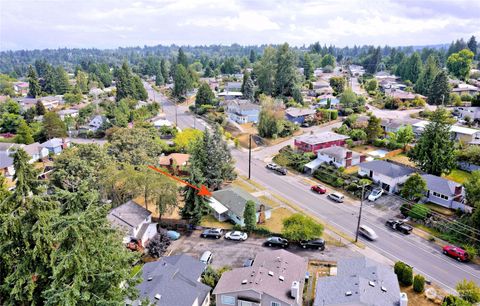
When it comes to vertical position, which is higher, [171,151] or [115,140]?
[115,140]

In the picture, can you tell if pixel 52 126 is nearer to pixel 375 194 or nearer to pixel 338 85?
pixel 375 194

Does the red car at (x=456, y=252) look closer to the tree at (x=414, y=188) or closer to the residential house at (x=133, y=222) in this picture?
the tree at (x=414, y=188)

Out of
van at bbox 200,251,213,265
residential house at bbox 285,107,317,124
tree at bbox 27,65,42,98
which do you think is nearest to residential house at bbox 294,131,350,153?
residential house at bbox 285,107,317,124

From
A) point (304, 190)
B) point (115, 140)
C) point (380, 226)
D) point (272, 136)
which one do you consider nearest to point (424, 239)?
point (380, 226)

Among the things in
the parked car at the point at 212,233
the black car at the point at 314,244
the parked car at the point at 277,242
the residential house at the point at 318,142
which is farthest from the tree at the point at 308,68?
the parked car at the point at 277,242

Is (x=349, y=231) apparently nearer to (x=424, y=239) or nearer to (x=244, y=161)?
(x=424, y=239)

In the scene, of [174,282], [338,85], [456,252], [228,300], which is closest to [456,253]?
[456,252]
